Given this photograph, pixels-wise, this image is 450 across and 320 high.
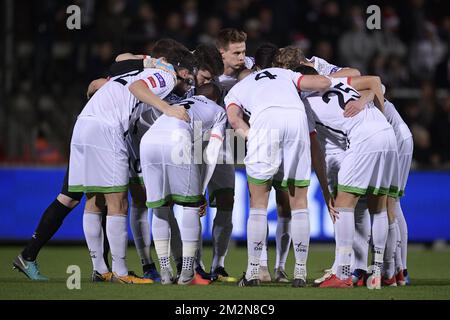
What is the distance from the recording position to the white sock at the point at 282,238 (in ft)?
33.6

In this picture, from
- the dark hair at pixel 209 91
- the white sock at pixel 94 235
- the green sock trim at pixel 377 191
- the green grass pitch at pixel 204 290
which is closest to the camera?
the green grass pitch at pixel 204 290

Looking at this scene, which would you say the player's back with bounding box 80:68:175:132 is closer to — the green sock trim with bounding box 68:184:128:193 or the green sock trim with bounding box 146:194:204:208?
the green sock trim with bounding box 68:184:128:193

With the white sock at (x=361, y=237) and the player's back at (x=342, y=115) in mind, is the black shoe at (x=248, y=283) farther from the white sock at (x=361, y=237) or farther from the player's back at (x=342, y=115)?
the player's back at (x=342, y=115)

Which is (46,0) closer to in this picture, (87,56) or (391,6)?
(87,56)

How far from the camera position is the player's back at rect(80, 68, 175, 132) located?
953 cm

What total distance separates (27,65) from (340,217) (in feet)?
31.5

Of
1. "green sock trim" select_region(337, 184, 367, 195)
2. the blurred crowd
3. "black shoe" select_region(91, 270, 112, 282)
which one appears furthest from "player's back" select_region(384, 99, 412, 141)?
the blurred crowd

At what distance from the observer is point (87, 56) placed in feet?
57.4

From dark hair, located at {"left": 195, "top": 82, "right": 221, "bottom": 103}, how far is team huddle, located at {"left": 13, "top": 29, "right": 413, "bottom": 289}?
0.01 metres

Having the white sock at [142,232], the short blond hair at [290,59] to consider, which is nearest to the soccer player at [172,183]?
the white sock at [142,232]

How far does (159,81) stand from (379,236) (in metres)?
2.46

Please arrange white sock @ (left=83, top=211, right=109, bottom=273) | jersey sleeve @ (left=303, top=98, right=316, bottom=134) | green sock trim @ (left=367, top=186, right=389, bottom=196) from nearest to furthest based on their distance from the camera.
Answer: green sock trim @ (left=367, top=186, right=389, bottom=196) < jersey sleeve @ (left=303, top=98, right=316, bottom=134) < white sock @ (left=83, top=211, right=109, bottom=273)

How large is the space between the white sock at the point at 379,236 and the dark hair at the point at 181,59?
88.0 inches

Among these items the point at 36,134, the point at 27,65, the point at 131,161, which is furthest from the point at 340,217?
the point at 27,65
